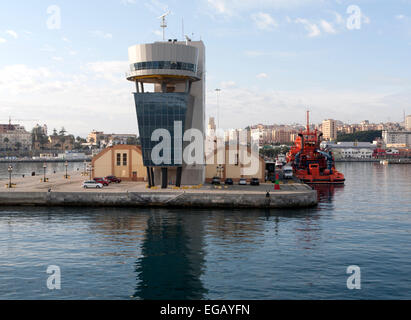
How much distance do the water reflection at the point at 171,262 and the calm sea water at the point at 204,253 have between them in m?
0.09

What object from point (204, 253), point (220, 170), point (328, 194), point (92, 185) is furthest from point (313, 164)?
point (204, 253)

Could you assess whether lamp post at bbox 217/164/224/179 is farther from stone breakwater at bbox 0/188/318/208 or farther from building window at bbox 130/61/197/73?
building window at bbox 130/61/197/73

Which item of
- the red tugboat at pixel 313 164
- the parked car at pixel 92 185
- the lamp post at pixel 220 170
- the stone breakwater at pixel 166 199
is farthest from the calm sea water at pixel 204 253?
the red tugboat at pixel 313 164

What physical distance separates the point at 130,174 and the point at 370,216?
5509 centimetres

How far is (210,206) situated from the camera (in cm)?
7169

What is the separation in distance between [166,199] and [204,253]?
31.4 meters

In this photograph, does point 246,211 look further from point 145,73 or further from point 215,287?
point 215,287

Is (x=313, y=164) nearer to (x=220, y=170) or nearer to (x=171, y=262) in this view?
(x=220, y=170)

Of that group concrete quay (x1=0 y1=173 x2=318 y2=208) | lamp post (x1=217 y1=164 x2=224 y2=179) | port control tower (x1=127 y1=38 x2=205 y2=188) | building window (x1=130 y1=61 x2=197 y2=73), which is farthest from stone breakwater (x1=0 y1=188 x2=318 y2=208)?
building window (x1=130 y1=61 x2=197 y2=73)

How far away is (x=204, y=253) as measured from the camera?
1649 inches

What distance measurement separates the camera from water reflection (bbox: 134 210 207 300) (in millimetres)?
31109

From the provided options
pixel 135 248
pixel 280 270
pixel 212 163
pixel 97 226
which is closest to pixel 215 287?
pixel 280 270

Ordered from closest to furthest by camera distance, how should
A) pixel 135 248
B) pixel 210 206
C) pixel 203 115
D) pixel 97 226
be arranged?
pixel 135 248 → pixel 97 226 → pixel 210 206 → pixel 203 115

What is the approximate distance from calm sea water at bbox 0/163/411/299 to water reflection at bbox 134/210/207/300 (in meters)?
0.09
